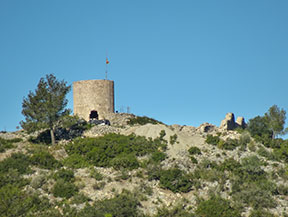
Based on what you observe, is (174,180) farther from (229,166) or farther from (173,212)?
(229,166)

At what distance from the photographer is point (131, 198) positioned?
112 ft

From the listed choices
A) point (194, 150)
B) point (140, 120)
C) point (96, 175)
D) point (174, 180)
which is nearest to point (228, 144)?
point (194, 150)

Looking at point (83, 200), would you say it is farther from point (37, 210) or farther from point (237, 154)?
point (237, 154)

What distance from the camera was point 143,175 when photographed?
3891 centimetres

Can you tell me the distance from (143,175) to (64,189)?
7.08 meters

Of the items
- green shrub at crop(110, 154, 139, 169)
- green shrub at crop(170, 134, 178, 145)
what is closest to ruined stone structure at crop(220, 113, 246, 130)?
green shrub at crop(170, 134, 178, 145)

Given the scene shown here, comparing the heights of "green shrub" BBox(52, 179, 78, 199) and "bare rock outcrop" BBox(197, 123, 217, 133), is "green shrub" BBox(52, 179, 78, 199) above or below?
below

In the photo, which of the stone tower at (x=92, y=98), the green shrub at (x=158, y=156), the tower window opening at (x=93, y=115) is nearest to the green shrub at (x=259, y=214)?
the green shrub at (x=158, y=156)

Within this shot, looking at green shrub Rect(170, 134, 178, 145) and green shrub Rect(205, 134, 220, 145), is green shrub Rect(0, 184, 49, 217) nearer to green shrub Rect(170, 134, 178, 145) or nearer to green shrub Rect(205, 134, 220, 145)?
green shrub Rect(170, 134, 178, 145)

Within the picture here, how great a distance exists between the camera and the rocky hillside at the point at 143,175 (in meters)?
33.3

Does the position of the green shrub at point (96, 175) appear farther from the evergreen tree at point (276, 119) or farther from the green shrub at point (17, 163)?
the evergreen tree at point (276, 119)

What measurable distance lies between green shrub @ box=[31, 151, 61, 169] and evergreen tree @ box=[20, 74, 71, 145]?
5905mm

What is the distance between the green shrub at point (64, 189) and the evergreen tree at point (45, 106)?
1203 centimetres

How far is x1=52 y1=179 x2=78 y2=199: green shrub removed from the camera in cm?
3441
